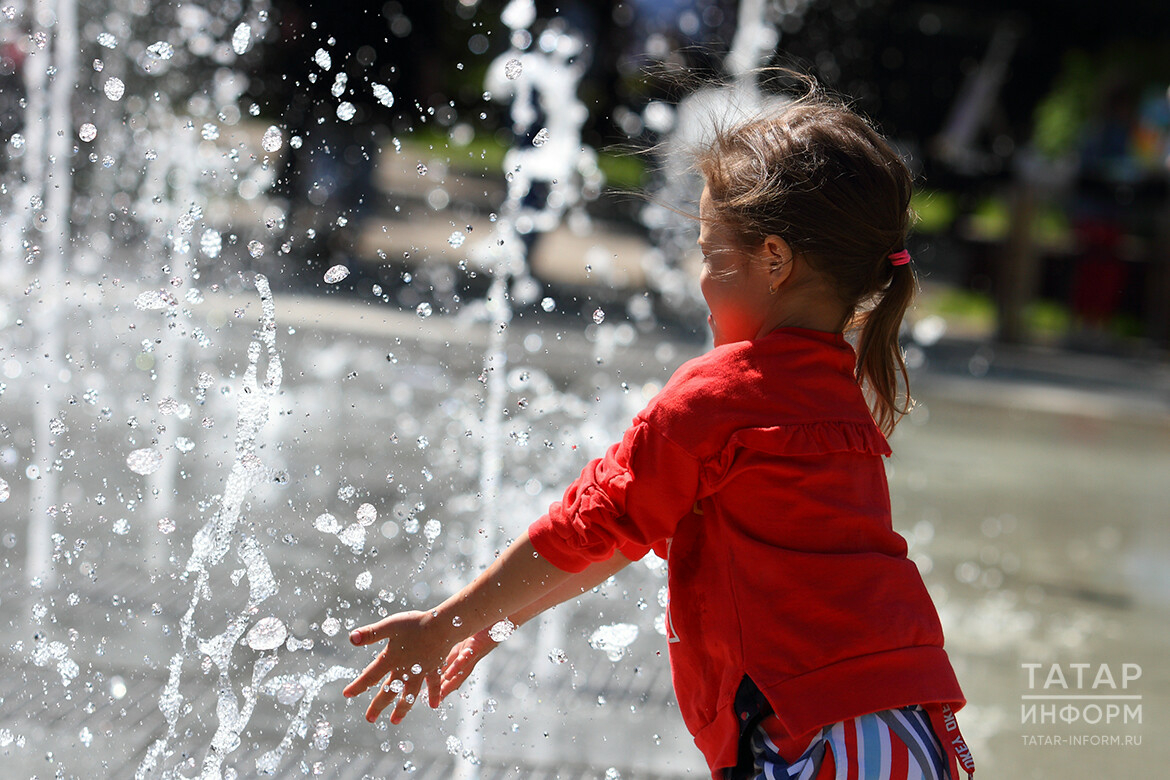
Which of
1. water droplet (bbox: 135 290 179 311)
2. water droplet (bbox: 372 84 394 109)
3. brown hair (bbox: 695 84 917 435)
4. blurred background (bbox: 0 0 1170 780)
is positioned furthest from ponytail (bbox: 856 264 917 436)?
water droplet (bbox: 135 290 179 311)

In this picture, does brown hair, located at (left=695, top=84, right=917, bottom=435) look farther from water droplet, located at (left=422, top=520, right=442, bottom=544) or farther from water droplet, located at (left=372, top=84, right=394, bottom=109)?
water droplet, located at (left=422, top=520, right=442, bottom=544)

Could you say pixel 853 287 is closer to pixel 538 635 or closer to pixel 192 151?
pixel 538 635

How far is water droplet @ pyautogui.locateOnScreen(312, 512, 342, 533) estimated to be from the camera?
3336 millimetres

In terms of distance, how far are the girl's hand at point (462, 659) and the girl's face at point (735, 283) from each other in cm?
49

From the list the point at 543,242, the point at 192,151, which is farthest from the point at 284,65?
the point at 543,242

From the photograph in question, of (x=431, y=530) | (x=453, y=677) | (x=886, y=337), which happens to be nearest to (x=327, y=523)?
(x=431, y=530)

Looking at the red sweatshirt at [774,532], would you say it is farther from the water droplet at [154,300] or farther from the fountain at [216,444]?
the water droplet at [154,300]

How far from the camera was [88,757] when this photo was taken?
2.10 meters

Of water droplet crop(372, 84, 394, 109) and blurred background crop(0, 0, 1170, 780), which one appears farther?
blurred background crop(0, 0, 1170, 780)

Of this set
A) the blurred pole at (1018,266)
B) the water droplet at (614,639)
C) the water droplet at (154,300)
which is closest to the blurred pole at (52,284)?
the water droplet at (154,300)

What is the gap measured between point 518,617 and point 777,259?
0.56 metres

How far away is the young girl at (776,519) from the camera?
134 centimetres

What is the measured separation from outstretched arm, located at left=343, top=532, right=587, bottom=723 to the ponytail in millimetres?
488

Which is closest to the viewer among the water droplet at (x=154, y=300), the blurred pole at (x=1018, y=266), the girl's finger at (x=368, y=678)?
the girl's finger at (x=368, y=678)
